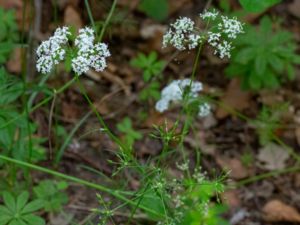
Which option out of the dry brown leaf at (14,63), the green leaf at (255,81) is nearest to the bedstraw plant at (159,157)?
the green leaf at (255,81)

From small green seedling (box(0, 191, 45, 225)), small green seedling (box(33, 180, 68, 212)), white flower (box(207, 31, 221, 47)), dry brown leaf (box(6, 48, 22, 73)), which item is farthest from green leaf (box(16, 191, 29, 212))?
dry brown leaf (box(6, 48, 22, 73))

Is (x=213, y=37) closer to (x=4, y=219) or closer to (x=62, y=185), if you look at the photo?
(x=4, y=219)

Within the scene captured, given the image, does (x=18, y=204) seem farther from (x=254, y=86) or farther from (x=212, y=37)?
(x=254, y=86)

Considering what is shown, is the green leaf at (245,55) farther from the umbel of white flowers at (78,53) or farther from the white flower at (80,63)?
the white flower at (80,63)

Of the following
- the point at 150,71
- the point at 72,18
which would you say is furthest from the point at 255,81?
the point at 72,18

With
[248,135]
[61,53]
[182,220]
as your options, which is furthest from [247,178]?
[61,53]

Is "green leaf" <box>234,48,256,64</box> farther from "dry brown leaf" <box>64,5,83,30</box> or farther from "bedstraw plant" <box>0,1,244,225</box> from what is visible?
"dry brown leaf" <box>64,5,83,30</box>

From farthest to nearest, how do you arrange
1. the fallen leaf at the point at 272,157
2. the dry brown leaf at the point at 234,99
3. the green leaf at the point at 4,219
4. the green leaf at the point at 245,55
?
the dry brown leaf at the point at 234,99, the fallen leaf at the point at 272,157, the green leaf at the point at 245,55, the green leaf at the point at 4,219
